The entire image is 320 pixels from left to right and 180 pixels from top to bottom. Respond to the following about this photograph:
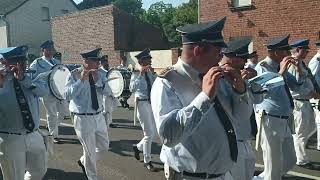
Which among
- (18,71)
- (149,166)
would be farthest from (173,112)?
(149,166)

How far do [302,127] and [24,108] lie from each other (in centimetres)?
494

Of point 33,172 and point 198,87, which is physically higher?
point 198,87

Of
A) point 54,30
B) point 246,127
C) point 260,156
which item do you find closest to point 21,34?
point 54,30

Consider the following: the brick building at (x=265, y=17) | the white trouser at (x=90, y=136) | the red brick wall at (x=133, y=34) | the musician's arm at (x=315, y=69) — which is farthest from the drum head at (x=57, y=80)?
the red brick wall at (x=133, y=34)

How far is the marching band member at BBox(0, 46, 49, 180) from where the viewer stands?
5812 mm

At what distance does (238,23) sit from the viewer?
18.5 meters

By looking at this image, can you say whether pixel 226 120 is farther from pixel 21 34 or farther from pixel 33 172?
pixel 21 34

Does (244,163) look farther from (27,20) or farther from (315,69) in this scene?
(27,20)

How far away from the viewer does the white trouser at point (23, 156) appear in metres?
5.80

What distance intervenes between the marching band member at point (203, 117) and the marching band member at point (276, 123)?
8.80 feet

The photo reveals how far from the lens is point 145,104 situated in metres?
9.23

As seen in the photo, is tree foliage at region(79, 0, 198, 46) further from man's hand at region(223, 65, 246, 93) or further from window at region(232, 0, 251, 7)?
man's hand at region(223, 65, 246, 93)

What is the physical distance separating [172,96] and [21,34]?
4131 cm

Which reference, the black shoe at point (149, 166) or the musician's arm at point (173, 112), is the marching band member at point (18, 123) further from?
the musician's arm at point (173, 112)
